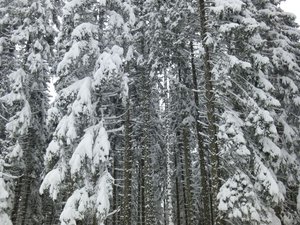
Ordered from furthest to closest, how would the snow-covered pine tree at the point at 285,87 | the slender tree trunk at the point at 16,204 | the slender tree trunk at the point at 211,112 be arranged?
the slender tree trunk at the point at 16,204, the snow-covered pine tree at the point at 285,87, the slender tree trunk at the point at 211,112

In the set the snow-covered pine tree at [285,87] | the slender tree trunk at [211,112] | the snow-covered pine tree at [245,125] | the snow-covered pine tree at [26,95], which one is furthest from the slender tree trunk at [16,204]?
the snow-covered pine tree at [285,87]

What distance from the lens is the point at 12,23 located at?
75.1 ft

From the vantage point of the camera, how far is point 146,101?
862 inches

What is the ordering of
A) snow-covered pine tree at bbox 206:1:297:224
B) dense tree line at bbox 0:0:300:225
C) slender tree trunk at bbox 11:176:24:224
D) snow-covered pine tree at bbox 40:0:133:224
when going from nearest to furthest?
snow-covered pine tree at bbox 40:0:133:224, snow-covered pine tree at bbox 206:1:297:224, dense tree line at bbox 0:0:300:225, slender tree trunk at bbox 11:176:24:224

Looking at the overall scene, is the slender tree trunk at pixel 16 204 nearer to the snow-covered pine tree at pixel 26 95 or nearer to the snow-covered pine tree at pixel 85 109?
the snow-covered pine tree at pixel 26 95

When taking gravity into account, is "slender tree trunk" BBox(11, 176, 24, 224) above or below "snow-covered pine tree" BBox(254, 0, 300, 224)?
below

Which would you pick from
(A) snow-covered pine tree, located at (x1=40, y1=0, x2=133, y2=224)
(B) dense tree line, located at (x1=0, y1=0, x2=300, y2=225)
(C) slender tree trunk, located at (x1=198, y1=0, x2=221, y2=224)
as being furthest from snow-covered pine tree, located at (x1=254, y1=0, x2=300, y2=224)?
(A) snow-covered pine tree, located at (x1=40, y1=0, x2=133, y2=224)

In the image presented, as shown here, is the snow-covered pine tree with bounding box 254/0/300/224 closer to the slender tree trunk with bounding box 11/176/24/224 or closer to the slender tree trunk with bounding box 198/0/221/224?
the slender tree trunk with bounding box 198/0/221/224

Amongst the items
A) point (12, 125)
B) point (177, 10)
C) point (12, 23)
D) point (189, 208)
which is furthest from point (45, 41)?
point (189, 208)

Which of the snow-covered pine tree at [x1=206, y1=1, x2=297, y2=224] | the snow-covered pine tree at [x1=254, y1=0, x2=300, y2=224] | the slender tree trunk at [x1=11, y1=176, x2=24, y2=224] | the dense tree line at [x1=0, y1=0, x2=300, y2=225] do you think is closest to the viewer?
the snow-covered pine tree at [x1=206, y1=1, x2=297, y2=224]

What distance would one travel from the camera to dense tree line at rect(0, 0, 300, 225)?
50.4 feet

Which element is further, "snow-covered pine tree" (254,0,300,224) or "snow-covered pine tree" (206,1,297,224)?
"snow-covered pine tree" (254,0,300,224)

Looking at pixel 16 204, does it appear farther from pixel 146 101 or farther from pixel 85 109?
pixel 146 101

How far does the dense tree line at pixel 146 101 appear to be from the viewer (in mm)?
15375
